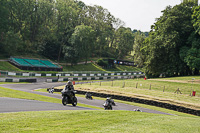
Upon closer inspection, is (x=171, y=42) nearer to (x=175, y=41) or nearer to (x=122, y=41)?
(x=175, y=41)

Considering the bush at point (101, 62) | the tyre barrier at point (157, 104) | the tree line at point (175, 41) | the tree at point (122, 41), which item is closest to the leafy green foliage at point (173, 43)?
the tree line at point (175, 41)

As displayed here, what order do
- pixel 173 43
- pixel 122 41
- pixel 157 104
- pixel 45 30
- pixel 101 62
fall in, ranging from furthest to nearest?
pixel 122 41 → pixel 101 62 → pixel 45 30 → pixel 173 43 → pixel 157 104

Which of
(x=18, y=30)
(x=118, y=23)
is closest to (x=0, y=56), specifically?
(x=18, y=30)

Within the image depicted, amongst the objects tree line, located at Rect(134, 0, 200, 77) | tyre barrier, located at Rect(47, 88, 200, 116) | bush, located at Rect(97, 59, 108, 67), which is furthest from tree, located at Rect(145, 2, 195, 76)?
bush, located at Rect(97, 59, 108, 67)

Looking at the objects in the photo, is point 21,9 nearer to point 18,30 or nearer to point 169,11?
point 18,30

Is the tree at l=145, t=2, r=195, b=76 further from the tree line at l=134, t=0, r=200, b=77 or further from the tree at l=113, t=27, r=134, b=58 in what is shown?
the tree at l=113, t=27, r=134, b=58

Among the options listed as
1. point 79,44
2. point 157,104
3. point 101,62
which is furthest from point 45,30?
point 157,104

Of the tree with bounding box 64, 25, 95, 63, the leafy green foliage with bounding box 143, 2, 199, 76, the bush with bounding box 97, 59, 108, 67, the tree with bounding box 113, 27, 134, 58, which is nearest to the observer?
the leafy green foliage with bounding box 143, 2, 199, 76

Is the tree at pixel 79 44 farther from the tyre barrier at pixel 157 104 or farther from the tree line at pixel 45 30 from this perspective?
the tyre barrier at pixel 157 104

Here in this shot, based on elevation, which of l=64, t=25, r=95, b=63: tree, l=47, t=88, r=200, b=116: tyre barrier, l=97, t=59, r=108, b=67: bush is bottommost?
l=47, t=88, r=200, b=116: tyre barrier

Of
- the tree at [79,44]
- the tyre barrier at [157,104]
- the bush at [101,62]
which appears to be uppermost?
the tree at [79,44]

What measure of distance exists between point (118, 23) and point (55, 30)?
157ft

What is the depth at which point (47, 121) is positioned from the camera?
8922mm

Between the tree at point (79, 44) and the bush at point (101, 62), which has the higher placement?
the tree at point (79, 44)
